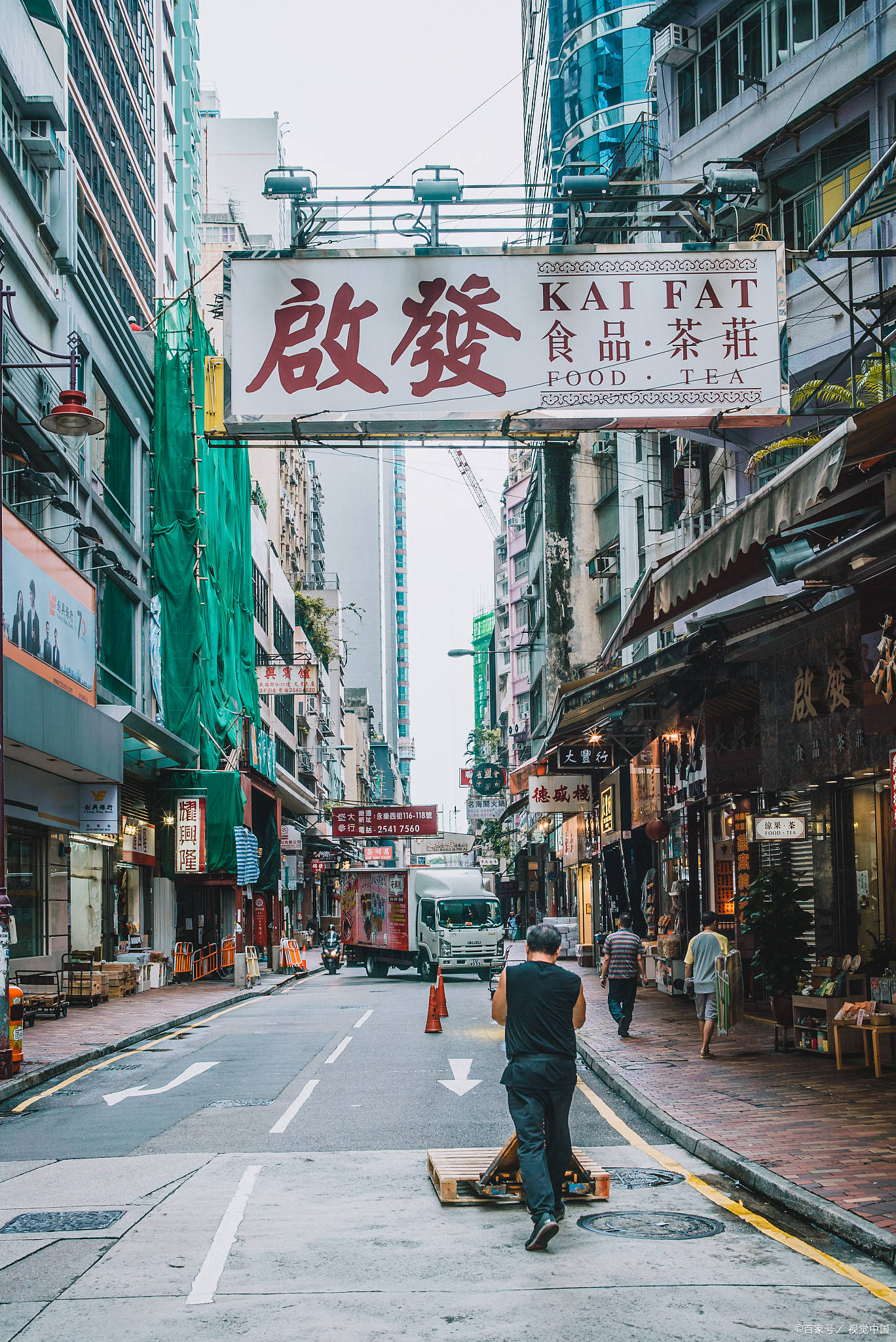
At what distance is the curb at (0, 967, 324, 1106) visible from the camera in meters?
15.0

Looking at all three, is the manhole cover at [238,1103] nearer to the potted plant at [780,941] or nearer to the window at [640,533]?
the potted plant at [780,941]

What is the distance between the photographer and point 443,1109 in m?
13.0

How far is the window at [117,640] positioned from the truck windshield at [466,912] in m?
9.72

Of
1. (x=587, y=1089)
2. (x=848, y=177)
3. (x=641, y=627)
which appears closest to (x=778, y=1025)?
(x=587, y=1089)

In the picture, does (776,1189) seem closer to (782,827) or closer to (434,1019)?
(782,827)

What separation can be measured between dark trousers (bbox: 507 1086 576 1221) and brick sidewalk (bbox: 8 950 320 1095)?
9.38 m

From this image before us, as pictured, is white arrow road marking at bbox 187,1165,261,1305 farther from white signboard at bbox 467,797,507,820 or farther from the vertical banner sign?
white signboard at bbox 467,797,507,820

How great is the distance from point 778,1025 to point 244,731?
101ft

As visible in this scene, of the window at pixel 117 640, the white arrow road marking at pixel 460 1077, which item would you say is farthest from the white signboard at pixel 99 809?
the white arrow road marking at pixel 460 1077

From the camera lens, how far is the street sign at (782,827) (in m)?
17.6

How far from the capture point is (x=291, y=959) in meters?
43.3

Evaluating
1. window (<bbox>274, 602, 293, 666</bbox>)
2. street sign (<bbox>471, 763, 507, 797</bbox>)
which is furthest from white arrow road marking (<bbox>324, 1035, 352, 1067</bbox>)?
street sign (<bbox>471, 763, 507, 797</bbox>)

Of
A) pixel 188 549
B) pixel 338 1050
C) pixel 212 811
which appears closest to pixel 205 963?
pixel 212 811

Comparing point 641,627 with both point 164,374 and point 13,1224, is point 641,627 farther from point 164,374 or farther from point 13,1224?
point 164,374
